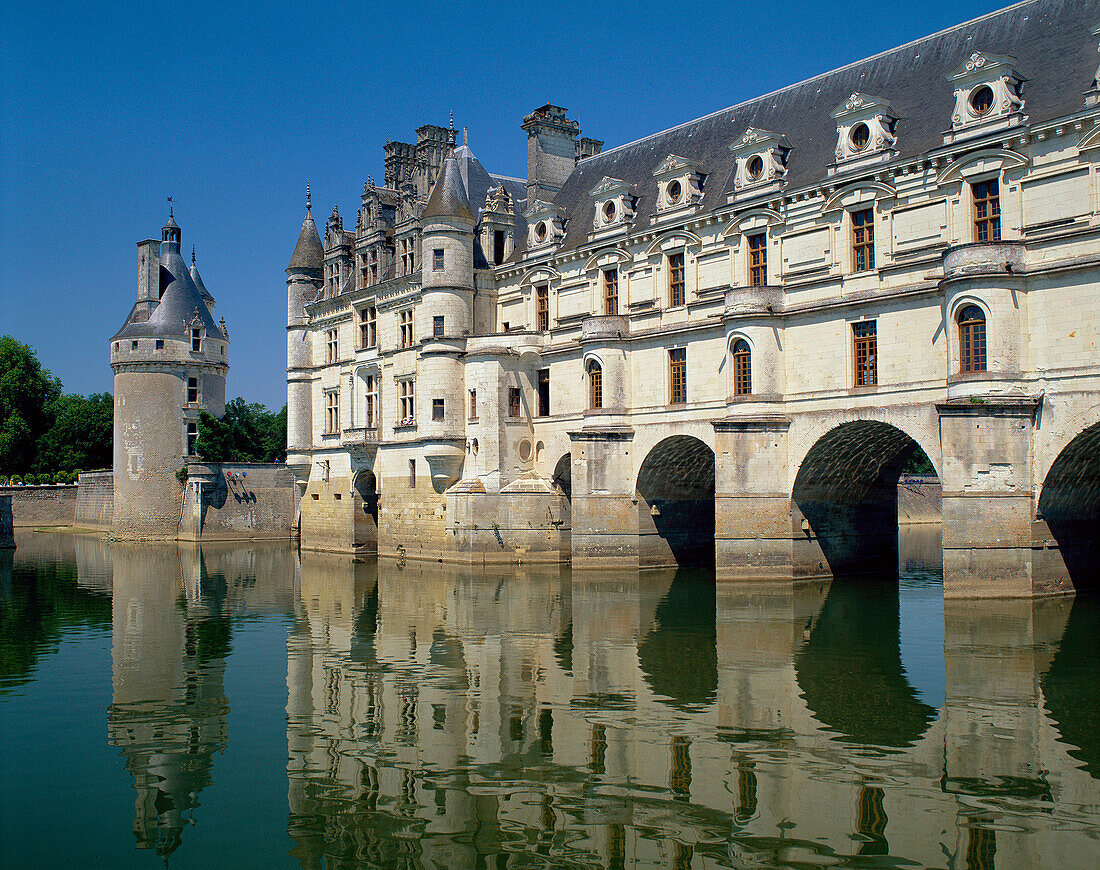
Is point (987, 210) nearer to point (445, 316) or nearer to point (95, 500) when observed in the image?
point (445, 316)

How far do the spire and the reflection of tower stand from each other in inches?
1030

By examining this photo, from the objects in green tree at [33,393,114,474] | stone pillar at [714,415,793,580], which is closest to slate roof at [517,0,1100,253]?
stone pillar at [714,415,793,580]

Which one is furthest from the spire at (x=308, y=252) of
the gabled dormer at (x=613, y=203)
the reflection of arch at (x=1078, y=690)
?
the reflection of arch at (x=1078, y=690)

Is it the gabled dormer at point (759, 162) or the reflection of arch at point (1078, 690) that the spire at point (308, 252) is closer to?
the gabled dormer at point (759, 162)

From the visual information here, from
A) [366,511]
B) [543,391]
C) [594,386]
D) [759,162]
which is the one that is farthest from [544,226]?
[366,511]

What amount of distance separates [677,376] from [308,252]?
90.7 ft

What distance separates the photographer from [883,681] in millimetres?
16922

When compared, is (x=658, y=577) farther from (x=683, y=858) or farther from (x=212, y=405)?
(x=212, y=405)

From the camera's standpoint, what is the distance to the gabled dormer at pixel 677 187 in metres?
34.1

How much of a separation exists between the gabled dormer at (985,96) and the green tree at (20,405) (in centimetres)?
7325

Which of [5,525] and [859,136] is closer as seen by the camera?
[859,136]

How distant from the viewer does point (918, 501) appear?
67.6 metres

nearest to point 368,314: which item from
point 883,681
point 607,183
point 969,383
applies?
point 607,183

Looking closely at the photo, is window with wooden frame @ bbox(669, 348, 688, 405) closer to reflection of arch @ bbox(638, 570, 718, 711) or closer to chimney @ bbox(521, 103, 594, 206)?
reflection of arch @ bbox(638, 570, 718, 711)
